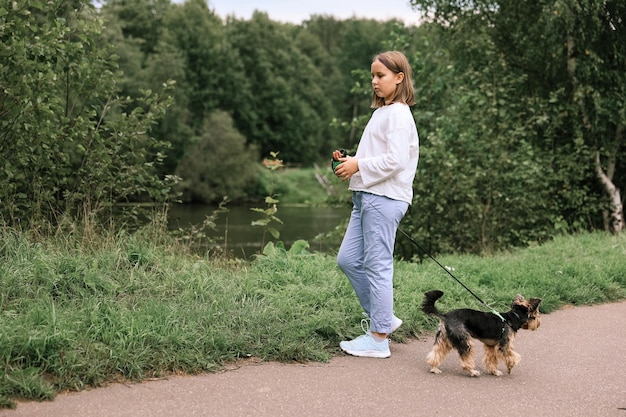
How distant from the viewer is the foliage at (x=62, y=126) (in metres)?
6.78

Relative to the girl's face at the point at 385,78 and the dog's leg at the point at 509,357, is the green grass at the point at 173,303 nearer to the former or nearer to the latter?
the dog's leg at the point at 509,357

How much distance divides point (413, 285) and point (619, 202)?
8.12 m

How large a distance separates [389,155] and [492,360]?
1551 millimetres

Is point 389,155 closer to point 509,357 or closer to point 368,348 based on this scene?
point 368,348

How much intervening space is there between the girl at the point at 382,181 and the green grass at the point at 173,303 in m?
0.38

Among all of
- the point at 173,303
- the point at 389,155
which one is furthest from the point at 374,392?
the point at 173,303

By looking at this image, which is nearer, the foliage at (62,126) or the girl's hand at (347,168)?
the girl's hand at (347,168)

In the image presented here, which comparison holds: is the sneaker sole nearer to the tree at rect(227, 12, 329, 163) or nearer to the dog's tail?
the dog's tail

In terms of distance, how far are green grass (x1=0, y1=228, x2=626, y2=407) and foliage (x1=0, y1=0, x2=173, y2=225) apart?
1147mm

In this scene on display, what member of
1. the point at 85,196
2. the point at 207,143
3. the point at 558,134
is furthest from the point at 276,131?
the point at 85,196

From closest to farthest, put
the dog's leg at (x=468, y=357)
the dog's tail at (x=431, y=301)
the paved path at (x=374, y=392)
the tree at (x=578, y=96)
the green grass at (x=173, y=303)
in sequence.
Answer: the paved path at (x=374, y=392) < the green grass at (x=173, y=303) < the dog's leg at (x=468, y=357) < the dog's tail at (x=431, y=301) < the tree at (x=578, y=96)

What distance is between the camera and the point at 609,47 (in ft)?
42.7

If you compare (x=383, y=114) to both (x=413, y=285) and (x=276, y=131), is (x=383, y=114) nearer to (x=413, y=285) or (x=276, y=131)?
(x=413, y=285)

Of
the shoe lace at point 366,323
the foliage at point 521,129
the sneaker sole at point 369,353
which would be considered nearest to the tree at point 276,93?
the foliage at point 521,129
